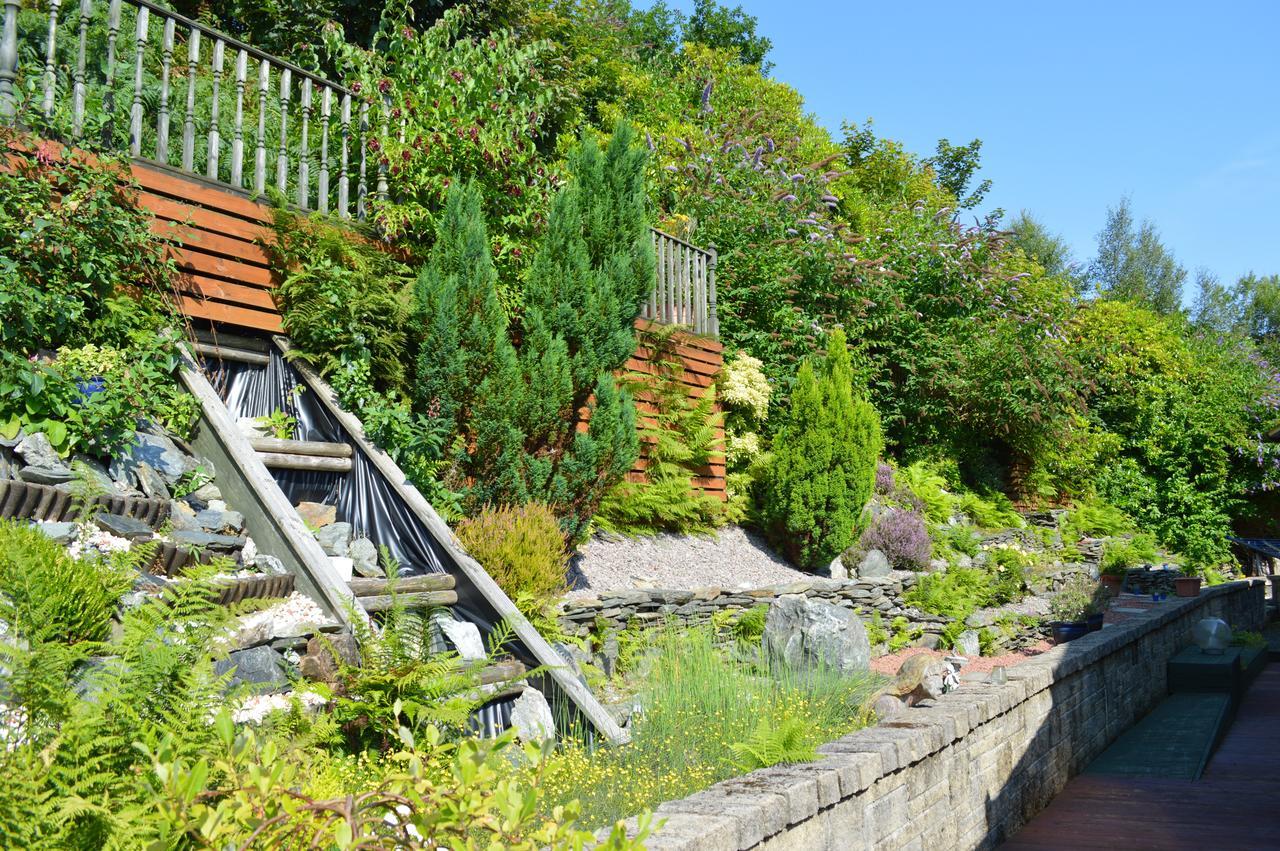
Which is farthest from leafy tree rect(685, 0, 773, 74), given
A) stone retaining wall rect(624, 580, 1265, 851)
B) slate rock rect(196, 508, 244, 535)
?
slate rock rect(196, 508, 244, 535)

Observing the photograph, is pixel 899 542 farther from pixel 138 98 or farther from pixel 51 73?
pixel 51 73

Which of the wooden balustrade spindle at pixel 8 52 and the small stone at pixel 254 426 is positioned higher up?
the wooden balustrade spindle at pixel 8 52

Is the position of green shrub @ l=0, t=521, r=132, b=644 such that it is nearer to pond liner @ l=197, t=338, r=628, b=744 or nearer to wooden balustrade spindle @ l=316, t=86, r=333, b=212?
pond liner @ l=197, t=338, r=628, b=744

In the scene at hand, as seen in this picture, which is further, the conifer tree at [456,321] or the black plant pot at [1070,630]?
the black plant pot at [1070,630]

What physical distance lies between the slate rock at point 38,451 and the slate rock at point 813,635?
4.61 metres

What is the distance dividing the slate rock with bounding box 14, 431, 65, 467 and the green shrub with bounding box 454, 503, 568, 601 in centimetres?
212

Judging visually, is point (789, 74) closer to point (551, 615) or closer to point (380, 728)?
point (551, 615)

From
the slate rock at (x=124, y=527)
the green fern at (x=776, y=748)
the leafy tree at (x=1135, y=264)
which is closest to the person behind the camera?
the green fern at (x=776, y=748)

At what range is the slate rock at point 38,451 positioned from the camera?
4277mm

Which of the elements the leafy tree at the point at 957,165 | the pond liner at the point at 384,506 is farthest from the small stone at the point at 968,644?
the leafy tree at the point at 957,165

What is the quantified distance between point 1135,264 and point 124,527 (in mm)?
32914

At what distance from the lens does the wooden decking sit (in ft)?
14.4

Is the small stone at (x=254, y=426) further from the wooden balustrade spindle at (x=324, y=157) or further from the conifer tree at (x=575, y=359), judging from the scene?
the wooden balustrade spindle at (x=324, y=157)

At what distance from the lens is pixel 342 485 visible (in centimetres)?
584
